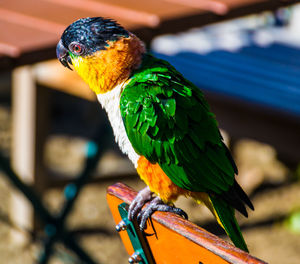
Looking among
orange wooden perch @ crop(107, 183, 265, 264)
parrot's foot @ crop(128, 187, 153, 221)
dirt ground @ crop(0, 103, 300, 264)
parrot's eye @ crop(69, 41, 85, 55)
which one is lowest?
dirt ground @ crop(0, 103, 300, 264)

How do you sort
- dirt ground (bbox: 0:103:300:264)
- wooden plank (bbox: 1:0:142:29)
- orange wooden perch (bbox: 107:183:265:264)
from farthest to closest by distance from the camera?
dirt ground (bbox: 0:103:300:264), wooden plank (bbox: 1:0:142:29), orange wooden perch (bbox: 107:183:265:264)

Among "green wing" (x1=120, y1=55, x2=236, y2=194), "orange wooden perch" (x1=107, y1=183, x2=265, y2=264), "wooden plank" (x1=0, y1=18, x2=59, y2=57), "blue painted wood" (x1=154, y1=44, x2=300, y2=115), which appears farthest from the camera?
"blue painted wood" (x1=154, y1=44, x2=300, y2=115)

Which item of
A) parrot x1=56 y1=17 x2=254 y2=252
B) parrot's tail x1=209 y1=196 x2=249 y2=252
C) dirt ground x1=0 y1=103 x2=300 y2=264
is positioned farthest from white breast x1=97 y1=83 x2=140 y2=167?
dirt ground x1=0 y1=103 x2=300 y2=264

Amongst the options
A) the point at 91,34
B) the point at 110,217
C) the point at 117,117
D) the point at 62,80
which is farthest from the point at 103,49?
the point at 110,217

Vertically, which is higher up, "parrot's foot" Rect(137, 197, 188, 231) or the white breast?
the white breast

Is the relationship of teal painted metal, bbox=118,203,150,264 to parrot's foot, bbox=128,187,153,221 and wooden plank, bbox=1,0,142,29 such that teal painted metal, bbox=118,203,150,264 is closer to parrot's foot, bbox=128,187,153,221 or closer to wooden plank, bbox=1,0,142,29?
parrot's foot, bbox=128,187,153,221

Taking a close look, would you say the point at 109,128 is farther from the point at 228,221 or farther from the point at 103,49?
the point at 228,221

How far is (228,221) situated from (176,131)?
0.25m

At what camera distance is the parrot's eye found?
139cm

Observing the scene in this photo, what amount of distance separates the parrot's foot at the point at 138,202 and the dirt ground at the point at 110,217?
1.59 m

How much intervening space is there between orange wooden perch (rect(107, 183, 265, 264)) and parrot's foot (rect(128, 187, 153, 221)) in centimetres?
3

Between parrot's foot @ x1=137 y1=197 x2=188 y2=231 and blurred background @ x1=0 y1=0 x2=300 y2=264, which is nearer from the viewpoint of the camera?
parrot's foot @ x1=137 y1=197 x2=188 y2=231

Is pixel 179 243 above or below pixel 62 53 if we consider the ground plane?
below

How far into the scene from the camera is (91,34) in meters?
1.37
